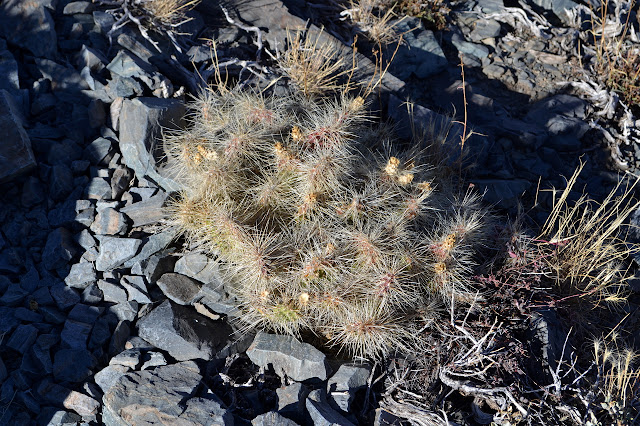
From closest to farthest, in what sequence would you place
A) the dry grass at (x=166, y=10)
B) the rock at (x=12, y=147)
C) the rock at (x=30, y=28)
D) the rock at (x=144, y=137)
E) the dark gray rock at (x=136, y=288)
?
the dark gray rock at (x=136, y=288), the rock at (x=12, y=147), the rock at (x=144, y=137), the rock at (x=30, y=28), the dry grass at (x=166, y=10)

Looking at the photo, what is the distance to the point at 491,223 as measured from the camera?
395 centimetres

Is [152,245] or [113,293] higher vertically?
[152,245]

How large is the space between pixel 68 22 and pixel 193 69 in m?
1.14

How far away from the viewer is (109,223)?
12.6 feet

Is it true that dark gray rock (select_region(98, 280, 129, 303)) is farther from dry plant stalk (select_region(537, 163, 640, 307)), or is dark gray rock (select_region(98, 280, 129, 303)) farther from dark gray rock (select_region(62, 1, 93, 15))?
dry plant stalk (select_region(537, 163, 640, 307))

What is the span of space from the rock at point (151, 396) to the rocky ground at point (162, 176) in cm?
1

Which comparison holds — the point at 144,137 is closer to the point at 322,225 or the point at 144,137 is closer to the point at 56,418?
the point at 322,225

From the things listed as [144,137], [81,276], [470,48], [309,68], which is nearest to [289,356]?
[81,276]


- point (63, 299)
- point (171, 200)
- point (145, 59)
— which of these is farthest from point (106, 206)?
point (145, 59)

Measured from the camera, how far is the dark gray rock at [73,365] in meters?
3.21

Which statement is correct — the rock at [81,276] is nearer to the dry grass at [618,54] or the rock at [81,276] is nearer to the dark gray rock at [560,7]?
the dry grass at [618,54]

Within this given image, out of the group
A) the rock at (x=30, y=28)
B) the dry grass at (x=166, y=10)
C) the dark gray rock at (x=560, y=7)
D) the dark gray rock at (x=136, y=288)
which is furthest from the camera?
the dark gray rock at (x=560, y=7)

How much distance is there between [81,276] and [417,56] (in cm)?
372

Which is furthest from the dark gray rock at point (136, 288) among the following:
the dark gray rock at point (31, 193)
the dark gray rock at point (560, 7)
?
the dark gray rock at point (560, 7)
